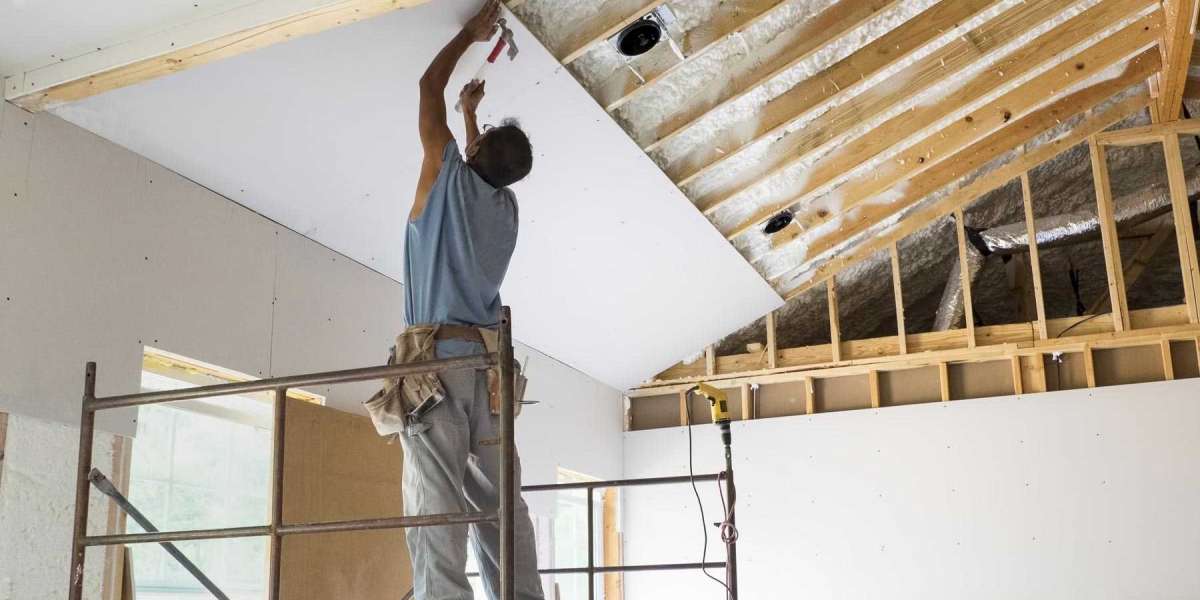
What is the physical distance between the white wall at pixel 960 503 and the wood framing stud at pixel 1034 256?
0.44m

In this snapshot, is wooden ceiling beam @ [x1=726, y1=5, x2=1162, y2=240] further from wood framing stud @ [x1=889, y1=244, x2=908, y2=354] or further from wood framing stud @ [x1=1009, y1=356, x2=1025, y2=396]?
wood framing stud @ [x1=1009, y1=356, x2=1025, y2=396]

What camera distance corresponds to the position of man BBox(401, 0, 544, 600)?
238cm

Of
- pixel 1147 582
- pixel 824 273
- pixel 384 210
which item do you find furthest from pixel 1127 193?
pixel 384 210

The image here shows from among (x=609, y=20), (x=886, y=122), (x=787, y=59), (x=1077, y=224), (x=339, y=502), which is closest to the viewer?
(x=609, y=20)

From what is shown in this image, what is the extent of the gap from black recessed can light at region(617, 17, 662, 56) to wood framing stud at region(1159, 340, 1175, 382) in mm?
3923

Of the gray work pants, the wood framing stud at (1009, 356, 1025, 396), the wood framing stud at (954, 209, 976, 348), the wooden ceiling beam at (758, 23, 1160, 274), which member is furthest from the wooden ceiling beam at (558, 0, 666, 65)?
the wood framing stud at (1009, 356, 1025, 396)

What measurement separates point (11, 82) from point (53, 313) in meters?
0.66

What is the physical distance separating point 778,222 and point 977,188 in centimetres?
156

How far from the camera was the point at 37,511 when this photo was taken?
302 cm

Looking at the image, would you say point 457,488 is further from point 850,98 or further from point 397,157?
point 850,98

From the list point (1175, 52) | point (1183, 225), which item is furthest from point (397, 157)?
point (1183, 225)

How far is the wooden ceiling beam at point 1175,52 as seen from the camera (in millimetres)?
5469

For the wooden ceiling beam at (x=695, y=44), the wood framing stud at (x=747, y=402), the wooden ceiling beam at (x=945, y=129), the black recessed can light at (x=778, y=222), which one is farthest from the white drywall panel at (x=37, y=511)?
the wood framing stud at (x=747, y=402)

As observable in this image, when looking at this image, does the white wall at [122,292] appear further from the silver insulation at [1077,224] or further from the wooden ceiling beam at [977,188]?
the silver insulation at [1077,224]
